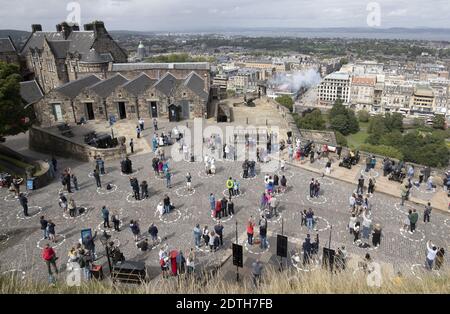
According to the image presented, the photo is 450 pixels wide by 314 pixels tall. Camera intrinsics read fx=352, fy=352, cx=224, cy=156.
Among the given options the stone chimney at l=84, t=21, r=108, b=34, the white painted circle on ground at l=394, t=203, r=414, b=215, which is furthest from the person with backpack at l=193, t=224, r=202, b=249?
the stone chimney at l=84, t=21, r=108, b=34

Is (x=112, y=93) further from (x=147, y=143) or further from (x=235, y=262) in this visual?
(x=235, y=262)

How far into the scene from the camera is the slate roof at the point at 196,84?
36.9m

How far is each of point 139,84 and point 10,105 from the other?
52.1 ft

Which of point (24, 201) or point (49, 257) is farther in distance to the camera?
point (24, 201)

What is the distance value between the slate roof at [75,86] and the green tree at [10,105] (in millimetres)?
9669

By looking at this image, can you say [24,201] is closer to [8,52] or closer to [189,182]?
[189,182]

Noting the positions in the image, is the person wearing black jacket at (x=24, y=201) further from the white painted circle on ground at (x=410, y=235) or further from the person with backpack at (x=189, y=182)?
the white painted circle on ground at (x=410, y=235)

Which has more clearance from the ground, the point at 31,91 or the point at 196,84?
the point at 196,84

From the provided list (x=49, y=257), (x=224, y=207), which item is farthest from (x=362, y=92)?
(x=49, y=257)

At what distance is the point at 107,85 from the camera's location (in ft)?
126

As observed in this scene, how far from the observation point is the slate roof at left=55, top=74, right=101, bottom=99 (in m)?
36.3

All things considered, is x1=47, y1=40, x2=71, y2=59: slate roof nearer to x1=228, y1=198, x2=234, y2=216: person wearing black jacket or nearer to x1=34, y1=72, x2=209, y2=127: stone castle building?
x1=34, y1=72, x2=209, y2=127: stone castle building

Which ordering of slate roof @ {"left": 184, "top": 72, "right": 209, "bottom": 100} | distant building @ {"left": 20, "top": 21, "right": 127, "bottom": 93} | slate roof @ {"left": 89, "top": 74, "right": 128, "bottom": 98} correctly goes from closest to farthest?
slate roof @ {"left": 89, "top": 74, "right": 128, "bottom": 98} < slate roof @ {"left": 184, "top": 72, "right": 209, "bottom": 100} < distant building @ {"left": 20, "top": 21, "right": 127, "bottom": 93}

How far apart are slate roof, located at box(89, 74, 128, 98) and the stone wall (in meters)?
6.86
